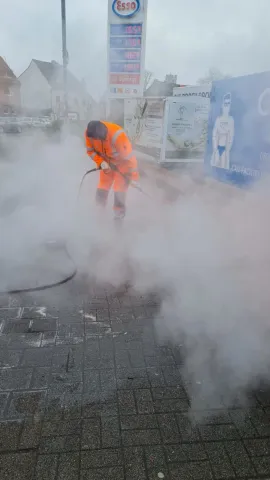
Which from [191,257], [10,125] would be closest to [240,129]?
[191,257]

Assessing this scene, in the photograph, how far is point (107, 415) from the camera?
1630 millimetres

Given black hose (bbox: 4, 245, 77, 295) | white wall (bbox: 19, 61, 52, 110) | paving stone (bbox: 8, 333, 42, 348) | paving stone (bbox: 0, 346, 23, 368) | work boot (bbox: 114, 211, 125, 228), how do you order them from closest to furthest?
paving stone (bbox: 0, 346, 23, 368)
paving stone (bbox: 8, 333, 42, 348)
black hose (bbox: 4, 245, 77, 295)
work boot (bbox: 114, 211, 125, 228)
white wall (bbox: 19, 61, 52, 110)

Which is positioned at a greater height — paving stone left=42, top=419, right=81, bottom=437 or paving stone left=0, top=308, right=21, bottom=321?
paving stone left=42, top=419, right=81, bottom=437

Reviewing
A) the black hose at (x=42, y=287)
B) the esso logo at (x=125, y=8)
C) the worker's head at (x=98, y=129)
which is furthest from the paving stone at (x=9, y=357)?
the esso logo at (x=125, y=8)

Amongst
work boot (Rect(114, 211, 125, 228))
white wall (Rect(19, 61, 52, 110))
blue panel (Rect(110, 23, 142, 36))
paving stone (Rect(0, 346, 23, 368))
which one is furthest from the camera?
blue panel (Rect(110, 23, 142, 36))

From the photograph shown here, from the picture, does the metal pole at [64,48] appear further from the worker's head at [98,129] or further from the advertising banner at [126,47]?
the worker's head at [98,129]

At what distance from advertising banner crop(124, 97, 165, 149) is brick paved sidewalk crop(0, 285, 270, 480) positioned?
16.6ft

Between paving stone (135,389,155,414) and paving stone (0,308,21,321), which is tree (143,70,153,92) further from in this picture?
paving stone (135,389,155,414)

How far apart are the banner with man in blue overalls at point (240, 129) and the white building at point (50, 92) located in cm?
215

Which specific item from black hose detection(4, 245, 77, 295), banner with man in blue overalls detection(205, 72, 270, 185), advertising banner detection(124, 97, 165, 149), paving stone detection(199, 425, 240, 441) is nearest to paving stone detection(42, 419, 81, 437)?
paving stone detection(199, 425, 240, 441)

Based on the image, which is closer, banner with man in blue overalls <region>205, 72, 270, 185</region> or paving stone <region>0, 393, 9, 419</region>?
paving stone <region>0, 393, 9, 419</region>

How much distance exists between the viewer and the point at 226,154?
3.70m

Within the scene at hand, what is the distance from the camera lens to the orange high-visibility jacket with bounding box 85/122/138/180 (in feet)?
12.1

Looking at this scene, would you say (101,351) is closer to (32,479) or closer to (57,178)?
(32,479)
